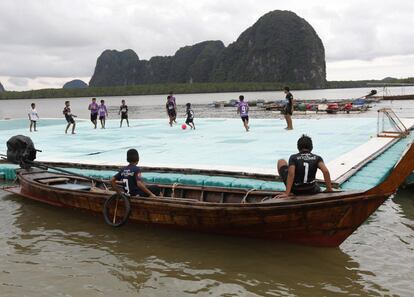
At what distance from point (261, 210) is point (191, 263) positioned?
1.43 meters

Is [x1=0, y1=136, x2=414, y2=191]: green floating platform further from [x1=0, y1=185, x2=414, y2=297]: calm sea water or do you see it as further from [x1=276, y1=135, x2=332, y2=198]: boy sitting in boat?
[x1=276, y1=135, x2=332, y2=198]: boy sitting in boat

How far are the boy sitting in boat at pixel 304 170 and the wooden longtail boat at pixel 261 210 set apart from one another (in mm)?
203

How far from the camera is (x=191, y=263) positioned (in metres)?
7.03

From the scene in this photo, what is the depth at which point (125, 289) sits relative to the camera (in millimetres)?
6262

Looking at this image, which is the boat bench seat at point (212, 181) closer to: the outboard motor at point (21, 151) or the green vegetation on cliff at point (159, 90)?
the outboard motor at point (21, 151)

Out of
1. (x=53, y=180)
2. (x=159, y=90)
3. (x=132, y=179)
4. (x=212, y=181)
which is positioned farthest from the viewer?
(x=159, y=90)

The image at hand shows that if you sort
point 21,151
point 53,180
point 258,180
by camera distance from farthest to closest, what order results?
point 21,151 → point 53,180 → point 258,180

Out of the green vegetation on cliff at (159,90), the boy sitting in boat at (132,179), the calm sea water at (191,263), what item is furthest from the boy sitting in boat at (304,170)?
the green vegetation on cliff at (159,90)

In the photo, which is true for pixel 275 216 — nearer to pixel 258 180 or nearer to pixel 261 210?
pixel 261 210

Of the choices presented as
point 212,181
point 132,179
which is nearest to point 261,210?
point 132,179

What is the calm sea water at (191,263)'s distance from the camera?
6.16 meters

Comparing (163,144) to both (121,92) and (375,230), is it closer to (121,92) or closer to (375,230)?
(375,230)

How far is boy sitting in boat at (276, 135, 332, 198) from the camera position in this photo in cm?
652

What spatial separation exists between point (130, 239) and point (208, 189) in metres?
1.77
